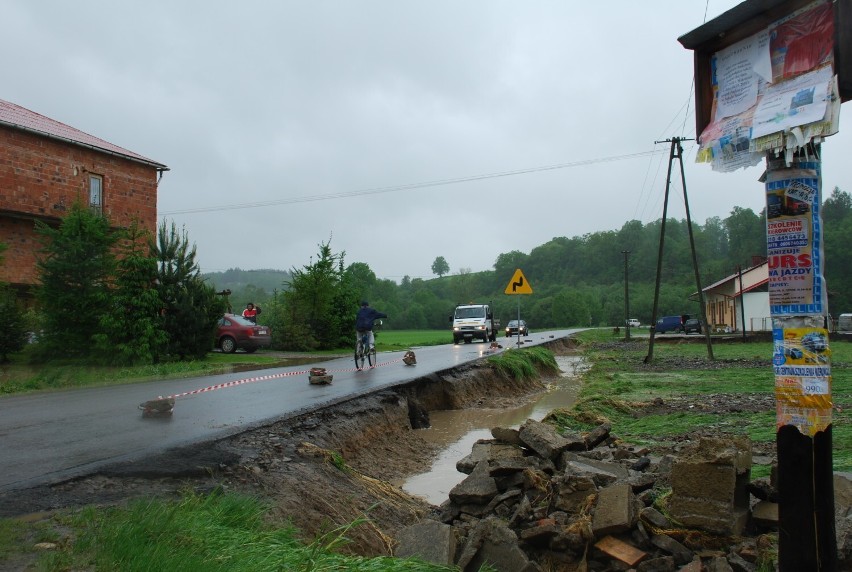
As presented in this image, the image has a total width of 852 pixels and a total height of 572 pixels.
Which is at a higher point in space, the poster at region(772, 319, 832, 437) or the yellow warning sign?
the yellow warning sign

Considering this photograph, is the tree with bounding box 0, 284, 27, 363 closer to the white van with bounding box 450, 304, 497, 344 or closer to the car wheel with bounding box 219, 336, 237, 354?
the car wheel with bounding box 219, 336, 237, 354

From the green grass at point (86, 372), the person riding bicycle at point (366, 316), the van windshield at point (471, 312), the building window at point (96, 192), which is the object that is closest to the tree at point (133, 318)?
the green grass at point (86, 372)

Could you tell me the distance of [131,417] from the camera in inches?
395

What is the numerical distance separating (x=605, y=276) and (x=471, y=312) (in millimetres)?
97642

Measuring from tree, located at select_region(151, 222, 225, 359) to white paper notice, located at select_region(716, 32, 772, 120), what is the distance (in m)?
20.8

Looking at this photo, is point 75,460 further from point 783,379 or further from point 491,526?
point 783,379

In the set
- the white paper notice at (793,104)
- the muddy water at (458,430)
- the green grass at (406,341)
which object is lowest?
the muddy water at (458,430)

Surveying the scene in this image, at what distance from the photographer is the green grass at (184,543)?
3721 mm

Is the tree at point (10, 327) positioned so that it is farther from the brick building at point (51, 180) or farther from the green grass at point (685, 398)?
the green grass at point (685, 398)

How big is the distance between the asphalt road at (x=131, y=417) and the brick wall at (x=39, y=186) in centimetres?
1558

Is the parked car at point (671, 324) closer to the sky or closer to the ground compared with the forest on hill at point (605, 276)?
closer to the ground

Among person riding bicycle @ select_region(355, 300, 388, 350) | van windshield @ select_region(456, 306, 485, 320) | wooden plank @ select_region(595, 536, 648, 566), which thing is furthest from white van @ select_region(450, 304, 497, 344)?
wooden plank @ select_region(595, 536, 648, 566)

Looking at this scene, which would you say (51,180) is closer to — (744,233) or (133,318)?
(133,318)

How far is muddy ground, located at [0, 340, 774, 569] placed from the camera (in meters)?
5.64
